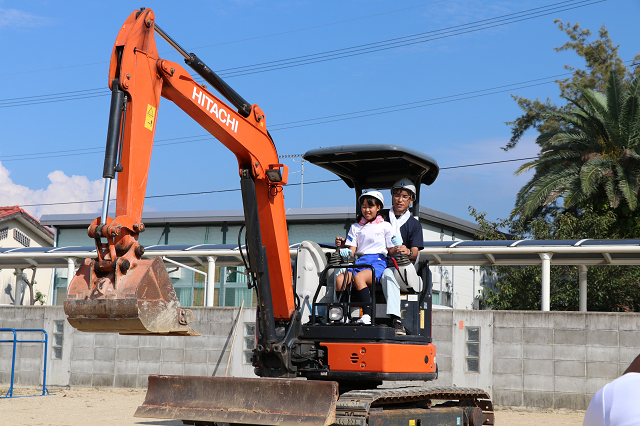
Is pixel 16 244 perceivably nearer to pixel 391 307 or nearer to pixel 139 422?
pixel 139 422

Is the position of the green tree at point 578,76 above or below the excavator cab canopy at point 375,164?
above

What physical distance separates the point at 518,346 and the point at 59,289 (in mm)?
20106

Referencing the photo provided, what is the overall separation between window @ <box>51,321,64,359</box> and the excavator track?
10.0m

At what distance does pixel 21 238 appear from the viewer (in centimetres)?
3203

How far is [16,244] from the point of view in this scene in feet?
104

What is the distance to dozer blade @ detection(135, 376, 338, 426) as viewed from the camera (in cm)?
589

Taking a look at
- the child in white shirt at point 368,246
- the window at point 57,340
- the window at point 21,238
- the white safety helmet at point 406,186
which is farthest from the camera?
the window at point 21,238

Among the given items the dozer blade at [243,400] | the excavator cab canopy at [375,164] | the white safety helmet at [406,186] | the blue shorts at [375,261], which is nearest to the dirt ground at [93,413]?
the dozer blade at [243,400]

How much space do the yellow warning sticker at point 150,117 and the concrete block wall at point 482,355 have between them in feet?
25.1

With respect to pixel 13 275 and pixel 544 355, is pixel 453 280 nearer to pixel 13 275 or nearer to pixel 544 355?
pixel 544 355

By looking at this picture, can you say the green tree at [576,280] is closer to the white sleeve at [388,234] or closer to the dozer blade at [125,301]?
the white sleeve at [388,234]

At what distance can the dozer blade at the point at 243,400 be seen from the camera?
19.3 feet

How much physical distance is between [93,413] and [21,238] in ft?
76.2

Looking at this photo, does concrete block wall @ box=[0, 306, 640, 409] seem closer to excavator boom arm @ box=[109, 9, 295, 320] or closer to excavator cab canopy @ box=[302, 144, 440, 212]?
excavator cab canopy @ box=[302, 144, 440, 212]
